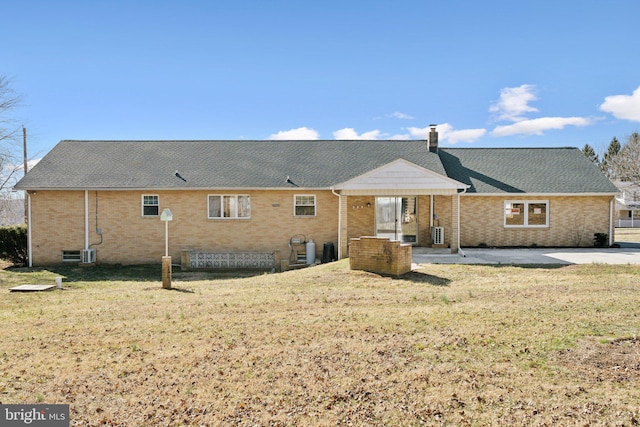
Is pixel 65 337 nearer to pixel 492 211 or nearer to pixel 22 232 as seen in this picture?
pixel 22 232

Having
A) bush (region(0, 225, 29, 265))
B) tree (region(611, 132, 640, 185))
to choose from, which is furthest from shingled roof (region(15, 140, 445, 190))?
tree (region(611, 132, 640, 185))

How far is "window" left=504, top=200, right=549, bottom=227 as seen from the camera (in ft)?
67.9

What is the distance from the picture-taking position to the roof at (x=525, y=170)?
67.7ft

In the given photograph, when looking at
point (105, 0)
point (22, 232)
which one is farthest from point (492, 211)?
point (22, 232)

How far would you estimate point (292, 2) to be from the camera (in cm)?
1670

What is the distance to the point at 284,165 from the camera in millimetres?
21594

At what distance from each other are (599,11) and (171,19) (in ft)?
47.4

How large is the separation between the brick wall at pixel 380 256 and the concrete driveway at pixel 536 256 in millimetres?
2657

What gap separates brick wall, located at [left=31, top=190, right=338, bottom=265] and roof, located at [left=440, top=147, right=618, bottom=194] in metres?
7.26

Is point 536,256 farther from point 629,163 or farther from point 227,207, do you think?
point 629,163

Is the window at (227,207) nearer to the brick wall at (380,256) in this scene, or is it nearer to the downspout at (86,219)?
the downspout at (86,219)

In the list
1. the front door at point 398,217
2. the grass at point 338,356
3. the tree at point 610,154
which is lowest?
the grass at point 338,356


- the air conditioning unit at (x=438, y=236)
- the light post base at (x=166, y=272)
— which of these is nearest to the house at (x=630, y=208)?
the air conditioning unit at (x=438, y=236)

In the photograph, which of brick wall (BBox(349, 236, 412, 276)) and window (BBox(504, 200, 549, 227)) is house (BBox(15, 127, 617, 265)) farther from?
brick wall (BBox(349, 236, 412, 276))
